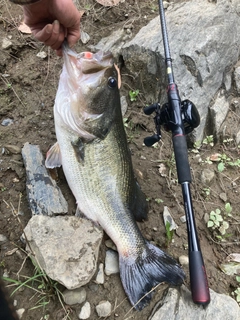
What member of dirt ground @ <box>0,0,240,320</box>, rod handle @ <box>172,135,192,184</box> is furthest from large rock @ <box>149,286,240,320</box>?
rod handle @ <box>172,135,192,184</box>

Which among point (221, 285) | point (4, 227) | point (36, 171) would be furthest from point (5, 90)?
point (221, 285)

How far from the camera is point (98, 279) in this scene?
2.65m

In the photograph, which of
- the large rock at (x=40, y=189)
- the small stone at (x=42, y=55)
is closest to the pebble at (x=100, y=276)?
the large rock at (x=40, y=189)

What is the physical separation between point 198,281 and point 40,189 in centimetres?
153

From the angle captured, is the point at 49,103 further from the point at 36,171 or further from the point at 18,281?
the point at 18,281

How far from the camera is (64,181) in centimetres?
317

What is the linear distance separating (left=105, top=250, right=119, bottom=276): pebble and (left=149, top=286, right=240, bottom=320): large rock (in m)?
0.46

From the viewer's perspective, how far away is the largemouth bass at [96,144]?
2850mm

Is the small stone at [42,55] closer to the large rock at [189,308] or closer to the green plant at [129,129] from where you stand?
the green plant at [129,129]

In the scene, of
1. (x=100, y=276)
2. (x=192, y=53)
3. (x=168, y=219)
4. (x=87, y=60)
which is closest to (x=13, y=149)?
(x=87, y=60)

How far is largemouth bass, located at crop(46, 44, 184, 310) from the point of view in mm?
2850

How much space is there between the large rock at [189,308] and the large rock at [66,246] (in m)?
0.61

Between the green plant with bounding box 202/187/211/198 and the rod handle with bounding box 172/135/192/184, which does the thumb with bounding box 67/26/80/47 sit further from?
the green plant with bounding box 202/187/211/198

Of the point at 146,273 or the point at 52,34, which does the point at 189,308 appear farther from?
the point at 52,34
